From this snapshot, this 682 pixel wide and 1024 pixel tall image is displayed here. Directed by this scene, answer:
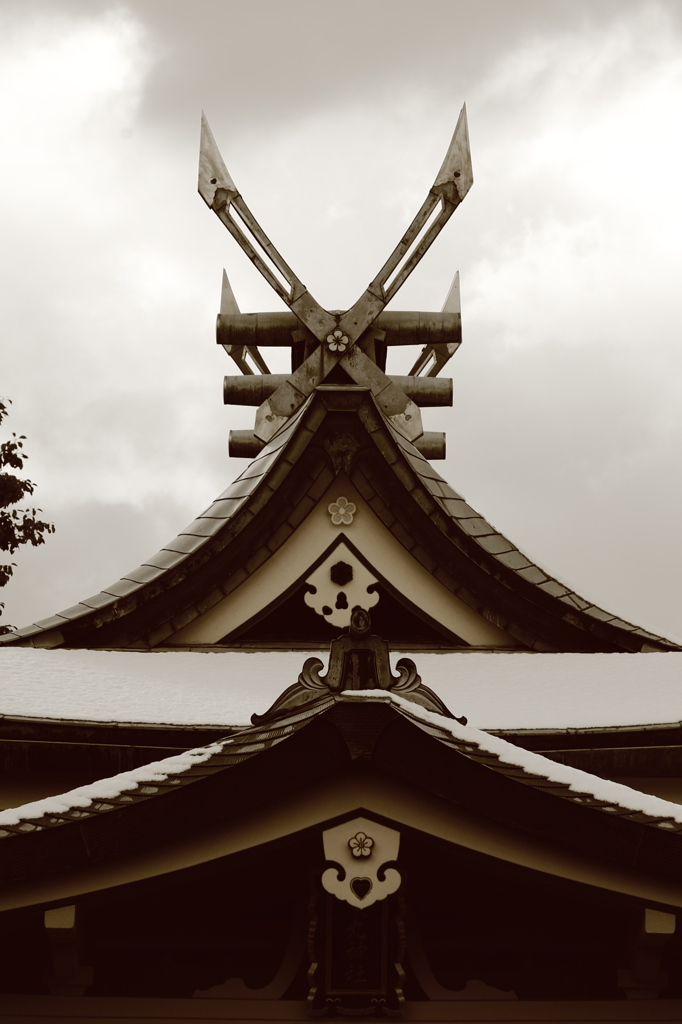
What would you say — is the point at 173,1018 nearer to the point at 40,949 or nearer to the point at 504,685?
the point at 40,949

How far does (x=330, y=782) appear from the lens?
2885mm

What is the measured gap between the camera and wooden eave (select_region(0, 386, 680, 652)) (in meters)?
5.48

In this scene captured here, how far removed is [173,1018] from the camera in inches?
125

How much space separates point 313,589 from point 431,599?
27.1 inches

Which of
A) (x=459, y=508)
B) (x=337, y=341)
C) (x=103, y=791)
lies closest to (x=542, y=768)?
(x=103, y=791)

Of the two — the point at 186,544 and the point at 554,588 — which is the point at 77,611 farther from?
the point at 554,588

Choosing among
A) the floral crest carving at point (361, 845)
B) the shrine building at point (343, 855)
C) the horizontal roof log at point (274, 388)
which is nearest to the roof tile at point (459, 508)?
the shrine building at point (343, 855)

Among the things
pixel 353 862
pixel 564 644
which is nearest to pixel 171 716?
pixel 353 862

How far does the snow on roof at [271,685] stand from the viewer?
409 centimetres

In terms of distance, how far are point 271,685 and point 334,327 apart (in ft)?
13.3

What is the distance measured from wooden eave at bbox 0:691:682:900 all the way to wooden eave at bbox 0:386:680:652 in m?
2.62

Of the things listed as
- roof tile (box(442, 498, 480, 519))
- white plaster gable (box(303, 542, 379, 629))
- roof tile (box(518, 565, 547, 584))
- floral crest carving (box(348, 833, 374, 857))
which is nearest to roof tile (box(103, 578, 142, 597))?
white plaster gable (box(303, 542, 379, 629))

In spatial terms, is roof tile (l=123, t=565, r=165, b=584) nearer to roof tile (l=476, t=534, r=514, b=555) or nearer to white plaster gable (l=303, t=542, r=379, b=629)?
white plaster gable (l=303, t=542, r=379, b=629)

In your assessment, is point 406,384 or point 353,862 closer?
point 353,862
